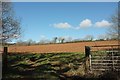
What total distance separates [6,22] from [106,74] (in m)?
12.9

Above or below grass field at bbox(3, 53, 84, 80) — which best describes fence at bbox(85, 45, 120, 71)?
above

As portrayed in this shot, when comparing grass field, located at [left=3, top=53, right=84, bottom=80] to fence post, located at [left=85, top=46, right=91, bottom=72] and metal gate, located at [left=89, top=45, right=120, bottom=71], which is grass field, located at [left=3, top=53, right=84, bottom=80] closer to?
fence post, located at [left=85, top=46, right=91, bottom=72]

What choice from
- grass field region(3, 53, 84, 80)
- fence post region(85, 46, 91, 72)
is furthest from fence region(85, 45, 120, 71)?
grass field region(3, 53, 84, 80)

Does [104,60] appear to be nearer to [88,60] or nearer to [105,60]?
[105,60]

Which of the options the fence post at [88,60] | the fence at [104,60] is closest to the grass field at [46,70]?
the fence post at [88,60]

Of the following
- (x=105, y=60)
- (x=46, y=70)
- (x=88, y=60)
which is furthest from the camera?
(x=46, y=70)

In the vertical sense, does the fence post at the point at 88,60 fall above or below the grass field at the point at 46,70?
above

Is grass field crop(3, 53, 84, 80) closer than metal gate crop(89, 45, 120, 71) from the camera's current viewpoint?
Yes

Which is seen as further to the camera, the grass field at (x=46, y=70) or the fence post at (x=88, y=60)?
the fence post at (x=88, y=60)

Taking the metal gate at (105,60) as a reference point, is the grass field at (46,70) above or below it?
below

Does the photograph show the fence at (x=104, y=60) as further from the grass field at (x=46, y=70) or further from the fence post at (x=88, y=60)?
the grass field at (x=46, y=70)

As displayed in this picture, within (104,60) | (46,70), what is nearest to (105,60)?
(104,60)

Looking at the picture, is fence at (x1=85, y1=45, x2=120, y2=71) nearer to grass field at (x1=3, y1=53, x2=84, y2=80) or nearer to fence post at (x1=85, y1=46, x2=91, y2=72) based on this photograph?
fence post at (x1=85, y1=46, x2=91, y2=72)

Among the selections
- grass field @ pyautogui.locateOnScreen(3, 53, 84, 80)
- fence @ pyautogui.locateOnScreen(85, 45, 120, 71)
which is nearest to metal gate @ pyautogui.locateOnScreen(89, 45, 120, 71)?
fence @ pyautogui.locateOnScreen(85, 45, 120, 71)
